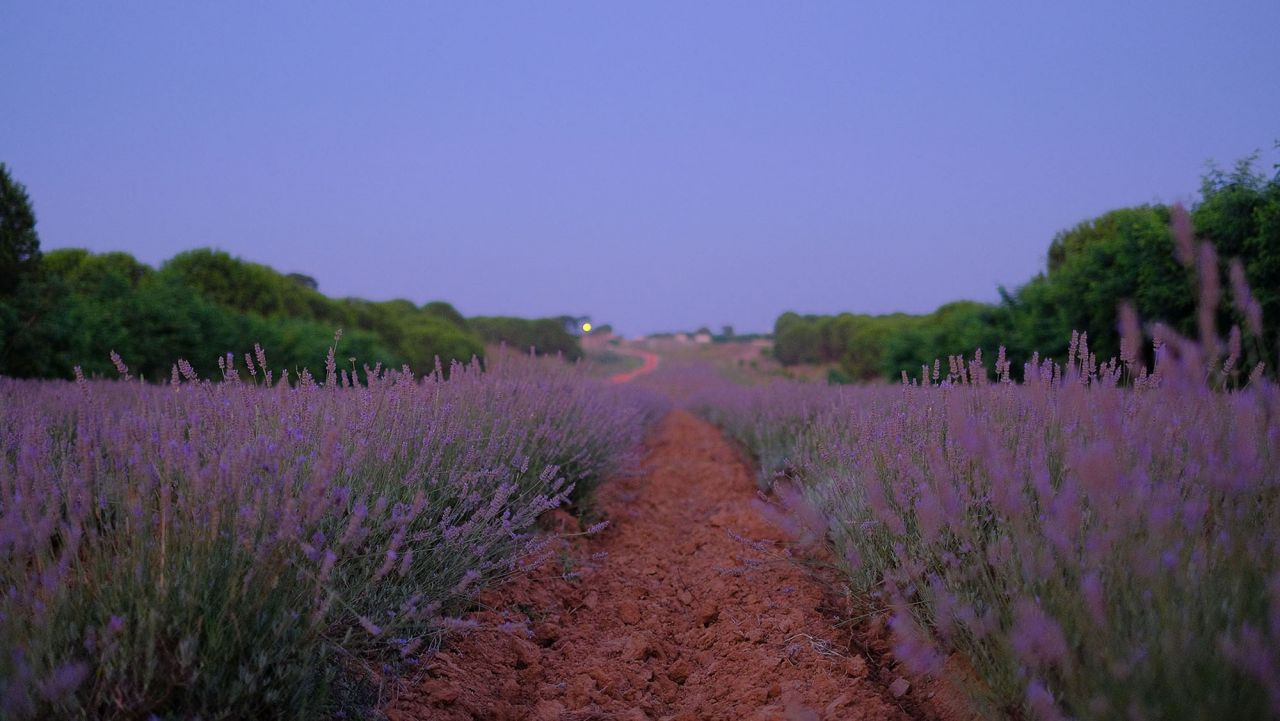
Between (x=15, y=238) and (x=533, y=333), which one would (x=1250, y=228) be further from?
(x=533, y=333)

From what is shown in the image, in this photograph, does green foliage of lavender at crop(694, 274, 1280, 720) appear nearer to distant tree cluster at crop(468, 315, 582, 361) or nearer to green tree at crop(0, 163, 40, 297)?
green tree at crop(0, 163, 40, 297)

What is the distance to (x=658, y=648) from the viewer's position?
3342 millimetres

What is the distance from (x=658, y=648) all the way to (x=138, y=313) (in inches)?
511

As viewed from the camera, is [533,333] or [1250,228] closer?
[1250,228]

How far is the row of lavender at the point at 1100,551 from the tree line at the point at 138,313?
9.86 feet

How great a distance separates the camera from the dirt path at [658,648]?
2600mm

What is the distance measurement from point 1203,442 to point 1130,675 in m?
1.14

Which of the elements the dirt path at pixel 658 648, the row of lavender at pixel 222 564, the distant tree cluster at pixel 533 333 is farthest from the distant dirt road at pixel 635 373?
the row of lavender at pixel 222 564

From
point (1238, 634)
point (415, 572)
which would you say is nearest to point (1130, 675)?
point (1238, 634)

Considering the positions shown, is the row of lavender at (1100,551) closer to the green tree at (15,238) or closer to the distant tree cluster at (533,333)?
the green tree at (15,238)

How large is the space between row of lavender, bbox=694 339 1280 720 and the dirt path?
400 millimetres

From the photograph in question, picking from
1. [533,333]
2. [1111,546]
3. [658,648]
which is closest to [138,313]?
[658,648]

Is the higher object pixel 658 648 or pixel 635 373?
pixel 635 373

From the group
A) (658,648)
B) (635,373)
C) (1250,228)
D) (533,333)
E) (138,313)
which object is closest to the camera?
(658,648)
